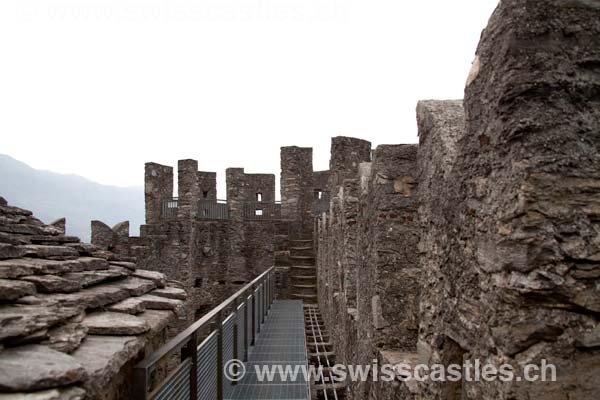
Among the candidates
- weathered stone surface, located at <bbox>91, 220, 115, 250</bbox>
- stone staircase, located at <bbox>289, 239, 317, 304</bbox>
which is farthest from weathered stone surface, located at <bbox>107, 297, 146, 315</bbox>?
weathered stone surface, located at <bbox>91, 220, 115, 250</bbox>

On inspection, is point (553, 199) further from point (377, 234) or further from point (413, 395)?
point (377, 234)

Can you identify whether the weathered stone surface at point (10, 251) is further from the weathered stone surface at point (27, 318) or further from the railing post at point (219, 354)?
the railing post at point (219, 354)

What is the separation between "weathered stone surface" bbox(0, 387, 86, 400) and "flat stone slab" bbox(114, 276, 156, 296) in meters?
1.44

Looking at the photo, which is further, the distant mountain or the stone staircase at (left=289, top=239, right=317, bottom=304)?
the distant mountain

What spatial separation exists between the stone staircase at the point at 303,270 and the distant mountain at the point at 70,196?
307 feet

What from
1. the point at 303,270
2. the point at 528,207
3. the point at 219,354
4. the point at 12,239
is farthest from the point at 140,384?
the point at 303,270

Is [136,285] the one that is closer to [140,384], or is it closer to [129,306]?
[129,306]

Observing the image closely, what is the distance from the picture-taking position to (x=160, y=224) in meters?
14.0

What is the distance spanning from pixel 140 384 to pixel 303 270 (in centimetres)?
1270

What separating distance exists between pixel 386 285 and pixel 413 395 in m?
0.86

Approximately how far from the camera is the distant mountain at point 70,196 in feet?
362

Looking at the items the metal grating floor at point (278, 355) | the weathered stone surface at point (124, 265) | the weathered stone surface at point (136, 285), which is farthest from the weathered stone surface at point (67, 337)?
the metal grating floor at point (278, 355)

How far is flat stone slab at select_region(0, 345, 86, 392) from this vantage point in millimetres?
1336

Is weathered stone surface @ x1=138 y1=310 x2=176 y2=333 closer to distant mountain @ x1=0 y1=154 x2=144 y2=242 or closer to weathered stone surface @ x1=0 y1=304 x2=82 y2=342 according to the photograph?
weathered stone surface @ x1=0 y1=304 x2=82 y2=342
